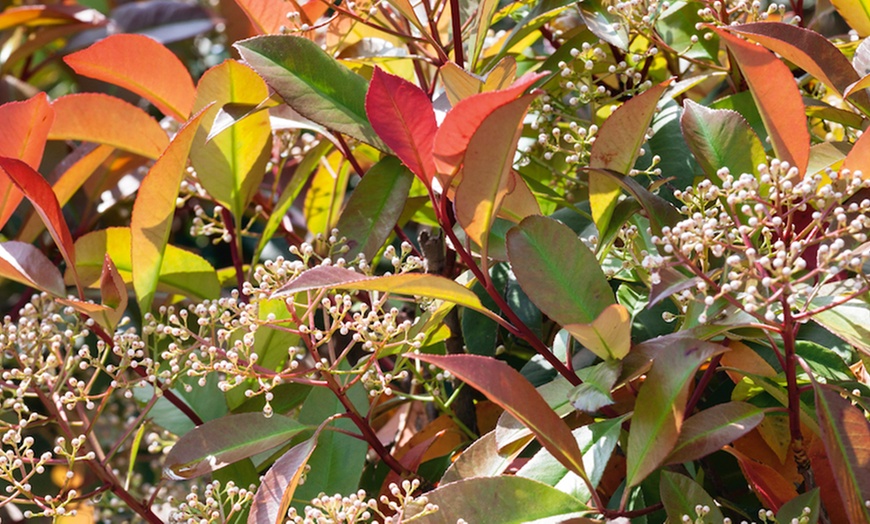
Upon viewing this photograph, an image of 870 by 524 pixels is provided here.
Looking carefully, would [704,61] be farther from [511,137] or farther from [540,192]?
[511,137]

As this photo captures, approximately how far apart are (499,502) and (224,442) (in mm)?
314

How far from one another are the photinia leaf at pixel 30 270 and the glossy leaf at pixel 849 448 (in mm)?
764

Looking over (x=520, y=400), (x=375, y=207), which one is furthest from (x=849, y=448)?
(x=375, y=207)

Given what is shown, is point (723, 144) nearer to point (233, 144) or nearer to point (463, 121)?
point (463, 121)

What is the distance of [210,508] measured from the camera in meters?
0.85

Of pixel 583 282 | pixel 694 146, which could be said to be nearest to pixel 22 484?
pixel 583 282

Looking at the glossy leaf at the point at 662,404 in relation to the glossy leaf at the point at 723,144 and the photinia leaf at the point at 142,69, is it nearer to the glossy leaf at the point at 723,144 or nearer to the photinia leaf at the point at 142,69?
the glossy leaf at the point at 723,144

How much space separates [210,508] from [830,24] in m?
1.20

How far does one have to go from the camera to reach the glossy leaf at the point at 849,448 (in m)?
0.67

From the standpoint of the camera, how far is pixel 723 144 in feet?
2.62

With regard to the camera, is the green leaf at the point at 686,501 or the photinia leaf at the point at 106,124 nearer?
the green leaf at the point at 686,501

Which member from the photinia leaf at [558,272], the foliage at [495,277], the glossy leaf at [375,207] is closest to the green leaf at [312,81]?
the foliage at [495,277]

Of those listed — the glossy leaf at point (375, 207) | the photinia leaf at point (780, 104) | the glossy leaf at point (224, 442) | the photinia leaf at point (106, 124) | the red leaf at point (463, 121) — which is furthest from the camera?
the photinia leaf at point (106, 124)

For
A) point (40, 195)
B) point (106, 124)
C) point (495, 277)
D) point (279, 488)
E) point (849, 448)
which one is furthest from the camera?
point (106, 124)
